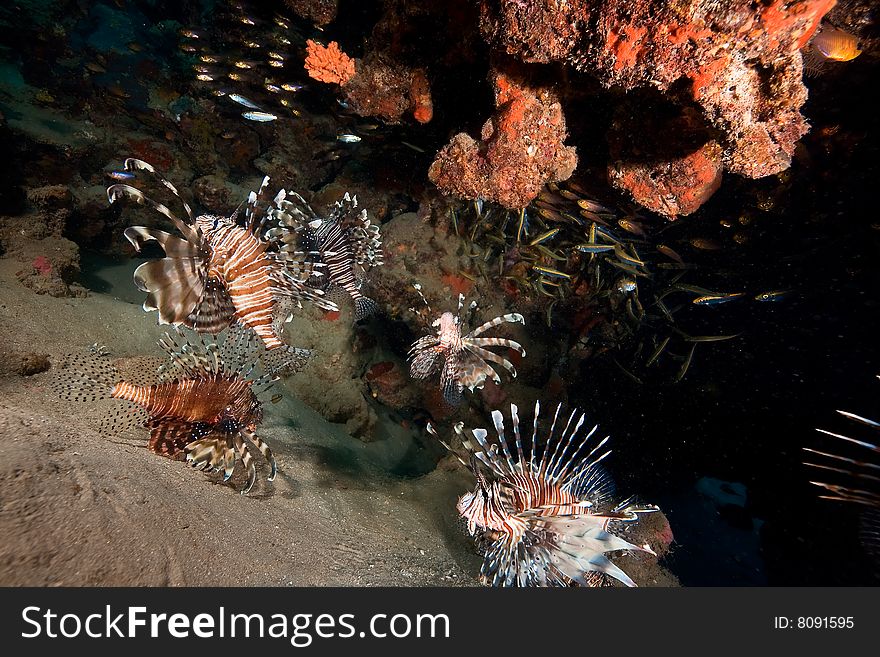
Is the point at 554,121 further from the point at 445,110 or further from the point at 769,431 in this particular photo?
the point at 769,431

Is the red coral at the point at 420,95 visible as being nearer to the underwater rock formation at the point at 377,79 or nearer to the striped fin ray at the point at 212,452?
the underwater rock formation at the point at 377,79

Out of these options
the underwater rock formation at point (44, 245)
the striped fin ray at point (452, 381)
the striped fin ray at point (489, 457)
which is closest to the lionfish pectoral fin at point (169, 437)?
the striped fin ray at point (489, 457)

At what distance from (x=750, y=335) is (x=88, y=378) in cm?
759

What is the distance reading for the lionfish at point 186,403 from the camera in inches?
111

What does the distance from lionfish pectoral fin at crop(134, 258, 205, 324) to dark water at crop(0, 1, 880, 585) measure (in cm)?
366

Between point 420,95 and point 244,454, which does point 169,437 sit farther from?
point 420,95

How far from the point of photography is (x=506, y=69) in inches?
131

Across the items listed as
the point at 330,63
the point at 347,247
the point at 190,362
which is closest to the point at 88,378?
the point at 190,362

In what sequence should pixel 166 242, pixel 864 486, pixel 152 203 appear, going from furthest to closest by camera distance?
pixel 864 486 → pixel 166 242 → pixel 152 203

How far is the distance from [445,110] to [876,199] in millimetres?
4724

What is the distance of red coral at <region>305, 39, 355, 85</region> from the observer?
15.4 ft

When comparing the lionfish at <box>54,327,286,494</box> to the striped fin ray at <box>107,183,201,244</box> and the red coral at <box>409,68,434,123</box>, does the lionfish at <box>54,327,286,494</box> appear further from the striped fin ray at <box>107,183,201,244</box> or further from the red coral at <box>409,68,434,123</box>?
the red coral at <box>409,68,434,123</box>

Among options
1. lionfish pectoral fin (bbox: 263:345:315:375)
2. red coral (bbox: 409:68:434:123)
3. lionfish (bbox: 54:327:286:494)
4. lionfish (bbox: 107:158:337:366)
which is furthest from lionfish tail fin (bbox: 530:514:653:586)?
red coral (bbox: 409:68:434:123)

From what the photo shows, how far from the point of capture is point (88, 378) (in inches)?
110
